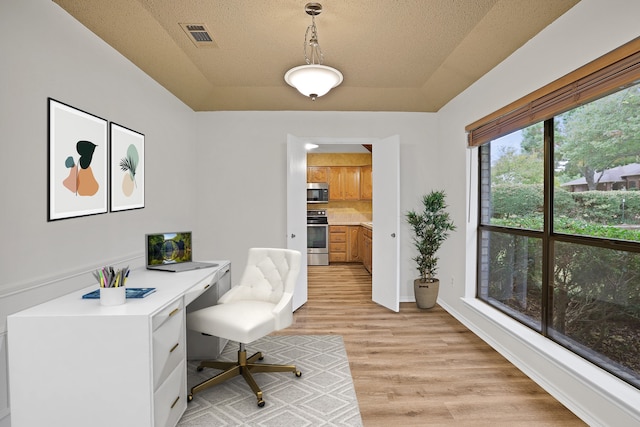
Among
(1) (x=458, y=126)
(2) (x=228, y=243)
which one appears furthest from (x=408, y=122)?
(2) (x=228, y=243)

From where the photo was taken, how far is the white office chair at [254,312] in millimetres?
2367

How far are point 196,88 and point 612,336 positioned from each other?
4.07m

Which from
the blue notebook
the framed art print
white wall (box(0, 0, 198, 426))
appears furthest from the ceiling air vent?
the blue notebook

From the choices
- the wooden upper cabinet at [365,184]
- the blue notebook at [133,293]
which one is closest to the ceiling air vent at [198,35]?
the blue notebook at [133,293]

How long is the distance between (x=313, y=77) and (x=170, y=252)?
1.70 m

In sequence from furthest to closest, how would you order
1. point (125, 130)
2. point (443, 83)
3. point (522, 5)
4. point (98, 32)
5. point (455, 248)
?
point (455, 248) → point (443, 83) → point (125, 130) → point (98, 32) → point (522, 5)

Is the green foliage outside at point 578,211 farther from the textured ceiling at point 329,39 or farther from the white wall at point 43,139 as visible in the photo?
the white wall at point 43,139

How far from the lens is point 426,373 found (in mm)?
2744

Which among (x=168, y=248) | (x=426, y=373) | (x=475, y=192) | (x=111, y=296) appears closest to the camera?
(x=111, y=296)

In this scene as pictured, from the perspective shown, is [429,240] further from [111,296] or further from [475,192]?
[111,296]

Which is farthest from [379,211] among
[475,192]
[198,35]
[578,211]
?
[198,35]

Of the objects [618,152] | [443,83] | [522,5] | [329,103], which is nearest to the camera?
[618,152]

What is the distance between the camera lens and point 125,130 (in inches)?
116

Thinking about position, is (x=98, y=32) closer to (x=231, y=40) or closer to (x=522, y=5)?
(x=231, y=40)
